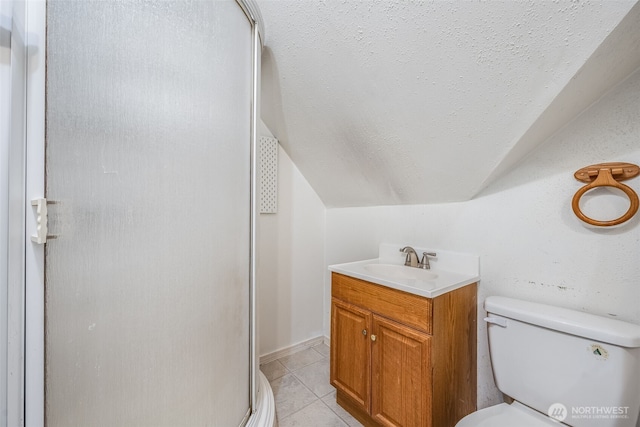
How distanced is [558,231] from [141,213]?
4.87ft

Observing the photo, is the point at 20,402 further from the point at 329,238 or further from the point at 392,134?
the point at 329,238

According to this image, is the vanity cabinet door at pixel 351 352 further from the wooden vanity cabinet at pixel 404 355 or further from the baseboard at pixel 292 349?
the baseboard at pixel 292 349

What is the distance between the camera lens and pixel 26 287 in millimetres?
505

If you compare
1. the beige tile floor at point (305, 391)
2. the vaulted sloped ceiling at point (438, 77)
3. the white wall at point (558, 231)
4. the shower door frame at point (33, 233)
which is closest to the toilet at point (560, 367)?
the white wall at point (558, 231)

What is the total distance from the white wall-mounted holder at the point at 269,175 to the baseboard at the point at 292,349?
1.05m

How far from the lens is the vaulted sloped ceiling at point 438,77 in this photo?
75cm

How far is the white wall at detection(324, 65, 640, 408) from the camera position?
2.96ft

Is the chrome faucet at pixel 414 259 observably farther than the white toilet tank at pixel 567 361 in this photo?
Yes

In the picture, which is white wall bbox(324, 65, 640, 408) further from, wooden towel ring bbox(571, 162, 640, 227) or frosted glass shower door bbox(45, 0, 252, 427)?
frosted glass shower door bbox(45, 0, 252, 427)

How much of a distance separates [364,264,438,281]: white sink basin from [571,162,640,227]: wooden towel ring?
639mm

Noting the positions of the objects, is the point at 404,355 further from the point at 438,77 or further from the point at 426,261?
the point at 438,77

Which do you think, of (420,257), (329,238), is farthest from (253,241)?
(329,238)

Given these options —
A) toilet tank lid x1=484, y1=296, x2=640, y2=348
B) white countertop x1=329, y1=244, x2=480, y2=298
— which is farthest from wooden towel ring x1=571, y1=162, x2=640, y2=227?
white countertop x1=329, y1=244, x2=480, y2=298

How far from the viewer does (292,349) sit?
1.97 metres
